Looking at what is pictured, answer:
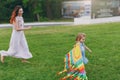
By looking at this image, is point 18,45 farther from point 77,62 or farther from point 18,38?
point 77,62

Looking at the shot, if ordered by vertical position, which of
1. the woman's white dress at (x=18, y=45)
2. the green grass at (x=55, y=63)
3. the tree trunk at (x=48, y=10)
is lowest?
the tree trunk at (x=48, y=10)

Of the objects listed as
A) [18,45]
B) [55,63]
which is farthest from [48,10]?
[18,45]

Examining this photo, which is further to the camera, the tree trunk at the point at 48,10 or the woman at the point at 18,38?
the tree trunk at the point at 48,10

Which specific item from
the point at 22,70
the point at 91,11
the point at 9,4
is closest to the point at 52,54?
the point at 22,70

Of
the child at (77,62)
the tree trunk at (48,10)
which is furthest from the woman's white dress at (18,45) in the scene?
the tree trunk at (48,10)

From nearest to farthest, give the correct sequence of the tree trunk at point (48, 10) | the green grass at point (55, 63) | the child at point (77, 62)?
the child at point (77, 62), the green grass at point (55, 63), the tree trunk at point (48, 10)

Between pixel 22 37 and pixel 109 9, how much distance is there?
27684 mm

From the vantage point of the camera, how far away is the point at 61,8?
192 ft

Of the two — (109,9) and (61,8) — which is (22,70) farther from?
(61,8)

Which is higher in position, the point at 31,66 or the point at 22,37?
the point at 22,37

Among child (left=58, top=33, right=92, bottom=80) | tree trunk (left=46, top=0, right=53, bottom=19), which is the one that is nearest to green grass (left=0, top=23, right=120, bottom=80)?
child (left=58, top=33, right=92, bottom=80)

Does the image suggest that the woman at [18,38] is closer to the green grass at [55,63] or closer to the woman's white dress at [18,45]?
the woman's white dress at [18,45]

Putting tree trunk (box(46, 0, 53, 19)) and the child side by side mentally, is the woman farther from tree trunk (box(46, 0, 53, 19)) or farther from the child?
tree trunk (box(46, 0, 53, 19))

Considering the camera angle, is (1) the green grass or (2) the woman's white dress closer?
(1) the green grass
